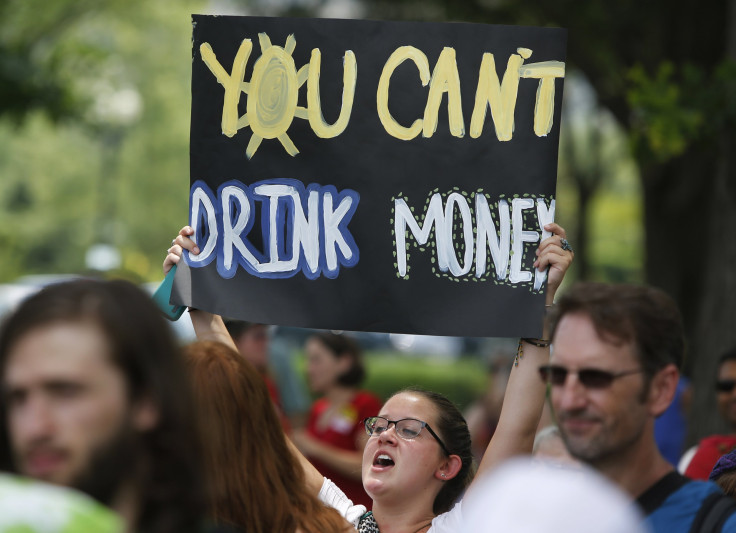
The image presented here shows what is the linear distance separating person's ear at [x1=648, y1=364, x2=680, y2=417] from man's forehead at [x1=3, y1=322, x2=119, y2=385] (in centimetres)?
137

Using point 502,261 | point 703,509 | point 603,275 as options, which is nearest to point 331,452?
point 502,261

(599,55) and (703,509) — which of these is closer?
(703,509)

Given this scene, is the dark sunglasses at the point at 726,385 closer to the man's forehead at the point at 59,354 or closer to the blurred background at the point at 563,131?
the blurred background at the point at 563,131

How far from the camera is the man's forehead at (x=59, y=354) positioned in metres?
1.79

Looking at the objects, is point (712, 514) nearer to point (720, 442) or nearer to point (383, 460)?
point (383, 460)

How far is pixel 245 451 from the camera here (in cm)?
282

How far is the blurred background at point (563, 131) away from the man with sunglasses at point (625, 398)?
129 centimetres

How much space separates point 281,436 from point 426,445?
932 millimetres

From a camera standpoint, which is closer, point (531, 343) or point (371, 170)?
point (531, 343)

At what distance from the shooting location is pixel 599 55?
13.0 m

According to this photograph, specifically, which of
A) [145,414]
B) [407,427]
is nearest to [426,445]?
[407,427]

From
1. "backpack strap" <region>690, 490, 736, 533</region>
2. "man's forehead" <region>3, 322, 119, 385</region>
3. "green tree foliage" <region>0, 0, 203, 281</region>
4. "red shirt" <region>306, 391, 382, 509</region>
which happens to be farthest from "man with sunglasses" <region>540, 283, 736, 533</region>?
"green tree foliage" <region>0, 0, 203, 281</region>

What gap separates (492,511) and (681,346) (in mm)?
1391

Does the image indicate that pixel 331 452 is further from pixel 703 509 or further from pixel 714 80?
pixel 703 509
